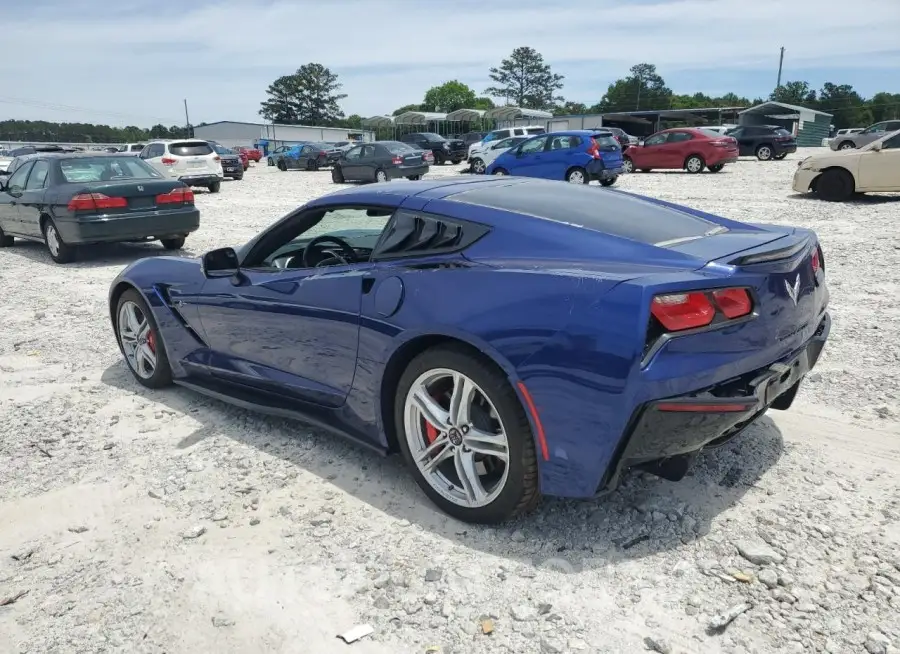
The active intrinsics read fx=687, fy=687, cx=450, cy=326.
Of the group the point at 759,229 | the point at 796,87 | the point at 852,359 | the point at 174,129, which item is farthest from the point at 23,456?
the point at 796,87

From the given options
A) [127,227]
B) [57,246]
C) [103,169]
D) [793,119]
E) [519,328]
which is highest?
[793,119]

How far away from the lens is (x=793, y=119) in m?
43.7

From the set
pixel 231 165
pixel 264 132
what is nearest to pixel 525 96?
pixel 264 132

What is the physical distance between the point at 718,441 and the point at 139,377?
12.0 feet

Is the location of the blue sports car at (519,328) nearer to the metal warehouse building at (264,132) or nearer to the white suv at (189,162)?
the white suv at (189,162)

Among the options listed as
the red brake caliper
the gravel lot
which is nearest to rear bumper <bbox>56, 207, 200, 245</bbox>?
the gravel lot

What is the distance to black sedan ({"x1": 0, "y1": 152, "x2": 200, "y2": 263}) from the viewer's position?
356 inches

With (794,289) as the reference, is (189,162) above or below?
above

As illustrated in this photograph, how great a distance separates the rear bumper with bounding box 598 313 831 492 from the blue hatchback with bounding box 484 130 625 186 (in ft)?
48.0

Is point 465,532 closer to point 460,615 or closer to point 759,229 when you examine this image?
point 460,615

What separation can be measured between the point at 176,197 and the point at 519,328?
8.49m

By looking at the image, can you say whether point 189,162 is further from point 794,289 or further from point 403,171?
point 794,289

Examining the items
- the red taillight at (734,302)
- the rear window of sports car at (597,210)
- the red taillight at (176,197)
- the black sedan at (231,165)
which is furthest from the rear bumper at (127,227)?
the black sedan at (231,165)

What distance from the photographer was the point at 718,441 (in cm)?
266
